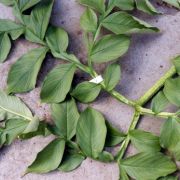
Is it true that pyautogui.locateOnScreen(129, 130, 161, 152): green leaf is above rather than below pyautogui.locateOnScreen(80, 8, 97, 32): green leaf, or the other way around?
below

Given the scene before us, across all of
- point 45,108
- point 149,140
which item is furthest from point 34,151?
point 149,140

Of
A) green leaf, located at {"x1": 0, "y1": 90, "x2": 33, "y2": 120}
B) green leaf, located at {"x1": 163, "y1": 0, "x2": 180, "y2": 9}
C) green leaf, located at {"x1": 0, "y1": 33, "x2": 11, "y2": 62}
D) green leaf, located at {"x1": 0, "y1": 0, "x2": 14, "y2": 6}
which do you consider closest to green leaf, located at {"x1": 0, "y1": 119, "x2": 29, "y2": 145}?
green leaf, located at {"x1": 0, "y1": 90, "x2": 33, "y2": 120}

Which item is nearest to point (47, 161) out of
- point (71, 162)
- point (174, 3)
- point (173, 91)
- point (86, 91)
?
point (71, 162)

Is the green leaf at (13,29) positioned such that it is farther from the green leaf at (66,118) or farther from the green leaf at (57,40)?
the green leaf at (66,118)

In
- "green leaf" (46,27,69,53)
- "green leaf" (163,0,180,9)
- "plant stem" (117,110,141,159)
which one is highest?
"green leaf" (163,0,180,9)

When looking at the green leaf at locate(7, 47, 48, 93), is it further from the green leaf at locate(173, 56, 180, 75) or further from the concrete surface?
the green leaf at locate(173, 56, 180, 75)

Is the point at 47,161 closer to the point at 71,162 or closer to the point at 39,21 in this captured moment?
the point at 71,162
